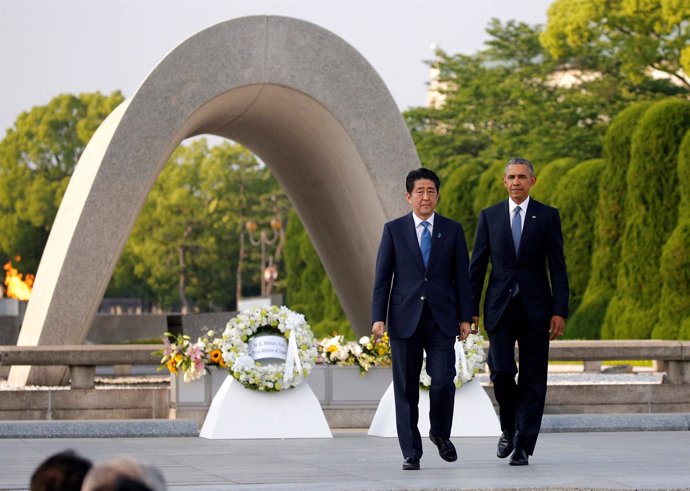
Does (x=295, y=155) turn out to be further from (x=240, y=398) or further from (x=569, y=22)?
(x=569, y=22)

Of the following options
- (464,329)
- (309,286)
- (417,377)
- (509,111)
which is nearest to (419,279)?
(464,329)

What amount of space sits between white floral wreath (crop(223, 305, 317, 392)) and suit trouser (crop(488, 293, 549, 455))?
3.38 metres

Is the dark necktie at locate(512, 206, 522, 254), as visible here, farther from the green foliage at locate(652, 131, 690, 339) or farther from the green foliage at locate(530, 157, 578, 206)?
the green foliage at locate(530, 157, 578, 206)

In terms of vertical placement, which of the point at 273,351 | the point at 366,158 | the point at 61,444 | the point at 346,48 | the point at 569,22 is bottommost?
the point at 61,444

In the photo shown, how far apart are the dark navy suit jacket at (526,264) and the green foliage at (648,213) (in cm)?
1955

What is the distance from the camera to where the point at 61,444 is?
11.5 meters

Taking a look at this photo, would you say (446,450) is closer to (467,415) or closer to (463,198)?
(467,415)

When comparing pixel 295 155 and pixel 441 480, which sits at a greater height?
pixel 295 155

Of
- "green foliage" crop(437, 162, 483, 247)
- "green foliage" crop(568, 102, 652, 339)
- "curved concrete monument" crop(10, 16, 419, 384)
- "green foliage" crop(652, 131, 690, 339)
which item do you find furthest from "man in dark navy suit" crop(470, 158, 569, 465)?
"green foliage" crop(437, 162, 483, 247)

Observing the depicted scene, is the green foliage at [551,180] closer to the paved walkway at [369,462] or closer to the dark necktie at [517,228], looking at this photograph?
the paved walkway at [369,462]

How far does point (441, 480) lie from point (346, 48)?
8953 mm

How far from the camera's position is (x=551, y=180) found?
34.7 m

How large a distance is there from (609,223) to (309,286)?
16422mm

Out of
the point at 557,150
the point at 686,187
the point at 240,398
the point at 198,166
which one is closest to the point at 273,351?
the point at 240,398
